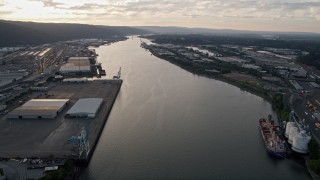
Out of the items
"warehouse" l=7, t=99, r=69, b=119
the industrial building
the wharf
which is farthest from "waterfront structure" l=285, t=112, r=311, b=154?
the industrial building

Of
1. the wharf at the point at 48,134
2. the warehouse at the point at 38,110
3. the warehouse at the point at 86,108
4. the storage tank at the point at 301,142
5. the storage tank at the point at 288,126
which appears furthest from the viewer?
the warehouse at the point at 86,108

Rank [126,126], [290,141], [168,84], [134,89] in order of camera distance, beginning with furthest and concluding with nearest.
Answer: [168,84] < [134,89] < [126,126] < [290,141]

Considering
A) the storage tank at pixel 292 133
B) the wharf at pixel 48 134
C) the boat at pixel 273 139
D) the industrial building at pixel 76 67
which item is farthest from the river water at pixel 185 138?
the industrial building at pixel 76 67

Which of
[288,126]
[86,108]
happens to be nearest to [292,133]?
[288,126]

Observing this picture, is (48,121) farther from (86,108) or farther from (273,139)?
(273,139)

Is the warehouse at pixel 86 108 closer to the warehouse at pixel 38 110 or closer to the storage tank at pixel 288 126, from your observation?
the warehouse at pixel 38 110

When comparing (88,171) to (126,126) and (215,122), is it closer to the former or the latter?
(126,126)

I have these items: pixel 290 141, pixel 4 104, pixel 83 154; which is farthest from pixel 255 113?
pixel 4 104
